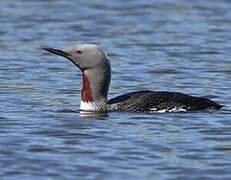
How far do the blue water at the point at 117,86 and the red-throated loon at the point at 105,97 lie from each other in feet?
0.43

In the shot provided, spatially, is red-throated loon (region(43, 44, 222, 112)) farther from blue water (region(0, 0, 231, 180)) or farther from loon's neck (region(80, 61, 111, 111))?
blue water (region(0, 0, 231, 180))

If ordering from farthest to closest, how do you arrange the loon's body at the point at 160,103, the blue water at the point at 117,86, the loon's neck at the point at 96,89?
the loon's neck at the point at 96,89
the loon's body at the point at 160,103
the blue water at the point at 117,86

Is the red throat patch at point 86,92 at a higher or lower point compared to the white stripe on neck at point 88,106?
higher

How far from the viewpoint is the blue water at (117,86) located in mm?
10492

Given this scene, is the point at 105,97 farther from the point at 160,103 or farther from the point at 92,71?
the point at 160,103

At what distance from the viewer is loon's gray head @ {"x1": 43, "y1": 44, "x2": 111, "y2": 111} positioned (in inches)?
522

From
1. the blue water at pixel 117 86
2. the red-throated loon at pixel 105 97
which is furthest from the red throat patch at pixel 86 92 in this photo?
the blue water at pixel 117 86

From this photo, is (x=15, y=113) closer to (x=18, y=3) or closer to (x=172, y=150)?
(x=172, y=150)

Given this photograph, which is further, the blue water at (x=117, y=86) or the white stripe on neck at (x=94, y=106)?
the white stripe on neck at (x=94, y=106)

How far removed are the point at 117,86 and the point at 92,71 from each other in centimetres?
208

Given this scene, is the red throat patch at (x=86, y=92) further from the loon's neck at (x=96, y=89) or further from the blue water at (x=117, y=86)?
the blue water at (x=117, y=86)

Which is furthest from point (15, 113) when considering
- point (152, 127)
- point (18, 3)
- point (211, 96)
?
point (18, 3)

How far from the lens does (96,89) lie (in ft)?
43.9

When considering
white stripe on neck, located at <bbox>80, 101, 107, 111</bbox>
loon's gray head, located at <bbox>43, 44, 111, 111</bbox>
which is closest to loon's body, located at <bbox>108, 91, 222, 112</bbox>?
white stripe on neck, located at <bbox>80, 101, 107, 111</bbox>
